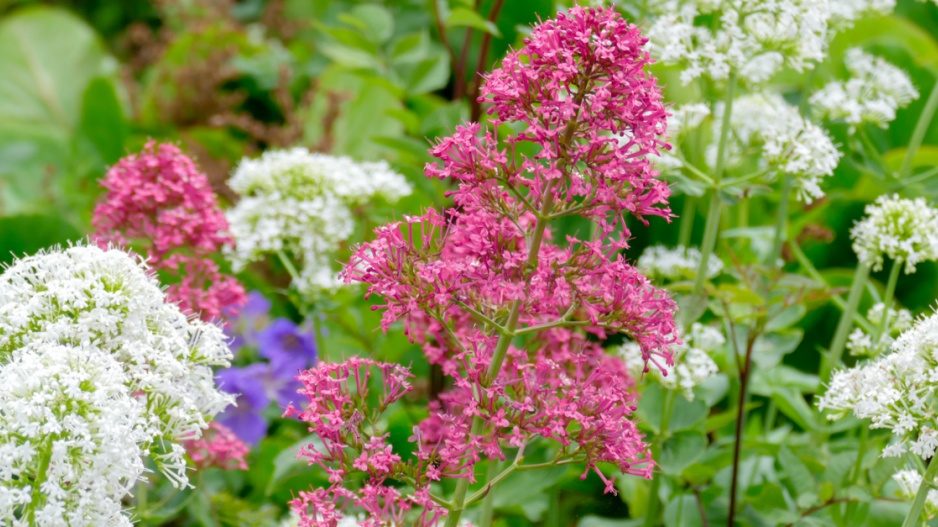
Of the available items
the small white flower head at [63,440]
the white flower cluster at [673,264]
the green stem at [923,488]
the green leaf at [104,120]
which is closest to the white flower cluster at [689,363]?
the white flower cluster at [673,264]

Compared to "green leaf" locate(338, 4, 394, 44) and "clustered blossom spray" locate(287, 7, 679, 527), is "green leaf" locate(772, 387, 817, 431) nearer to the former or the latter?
"clustered blossom spray" locate(287, 7, 679, 527)

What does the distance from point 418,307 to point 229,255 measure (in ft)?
2.54

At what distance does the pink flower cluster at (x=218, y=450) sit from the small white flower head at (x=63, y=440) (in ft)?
1.14

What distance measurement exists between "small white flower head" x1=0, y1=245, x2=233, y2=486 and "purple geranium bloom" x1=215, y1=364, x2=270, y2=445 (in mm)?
846

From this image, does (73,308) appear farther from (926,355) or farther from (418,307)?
(926,355)

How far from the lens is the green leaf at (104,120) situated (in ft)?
8.73

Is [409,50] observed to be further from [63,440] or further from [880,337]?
[63,440]

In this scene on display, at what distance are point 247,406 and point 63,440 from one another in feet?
3.45

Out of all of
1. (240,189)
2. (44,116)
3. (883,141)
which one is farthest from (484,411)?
(44,116)

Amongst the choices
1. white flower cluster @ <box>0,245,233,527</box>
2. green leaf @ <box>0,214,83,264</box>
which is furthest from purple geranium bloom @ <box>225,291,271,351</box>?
white flower cluster @ <box>0,245,233,527</box>

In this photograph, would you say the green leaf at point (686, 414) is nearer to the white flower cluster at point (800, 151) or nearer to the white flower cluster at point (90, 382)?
the white flower cluster at point (800, 151)

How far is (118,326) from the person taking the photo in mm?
1018

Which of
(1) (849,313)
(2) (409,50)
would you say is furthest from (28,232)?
(1) (849,313)

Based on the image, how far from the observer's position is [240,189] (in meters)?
1.61
